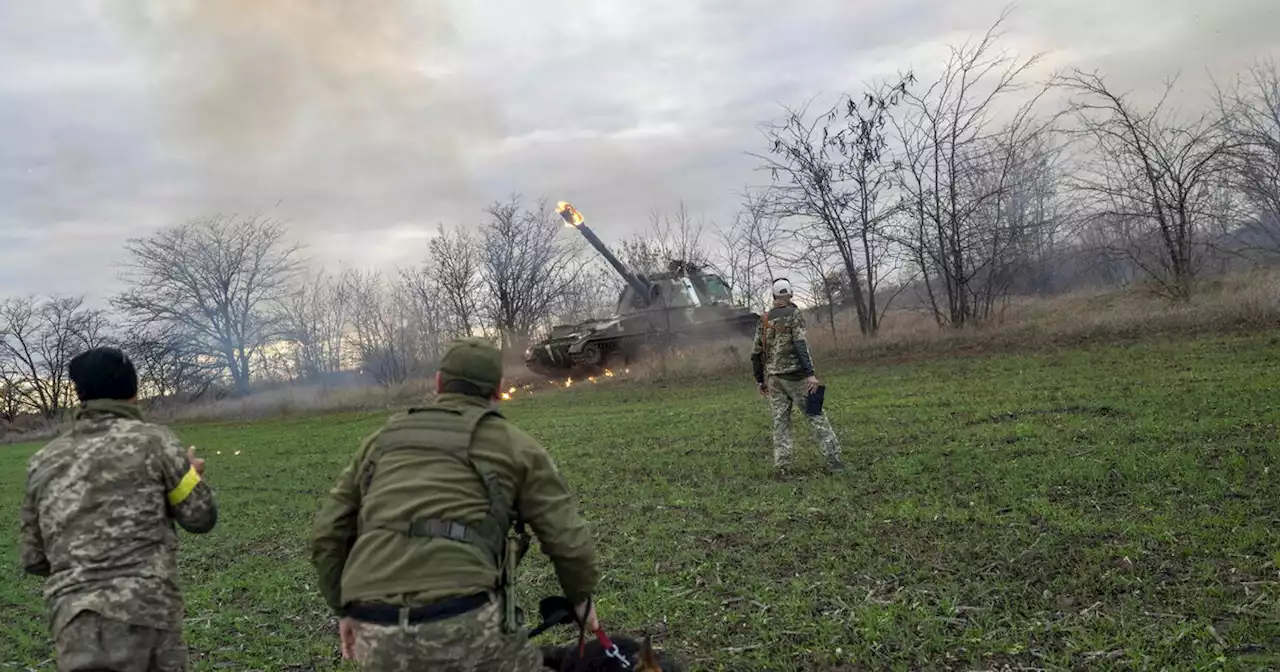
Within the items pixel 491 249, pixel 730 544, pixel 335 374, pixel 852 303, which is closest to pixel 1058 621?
pixel 730 544

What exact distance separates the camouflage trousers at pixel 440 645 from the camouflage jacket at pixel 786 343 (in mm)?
6467

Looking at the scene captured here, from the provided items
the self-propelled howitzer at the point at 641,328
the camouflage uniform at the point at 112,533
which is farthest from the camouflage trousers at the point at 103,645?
the self-propelled howitzer at the point at 641,328

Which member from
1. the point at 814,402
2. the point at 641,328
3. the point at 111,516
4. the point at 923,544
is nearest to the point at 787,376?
the point at 814,402

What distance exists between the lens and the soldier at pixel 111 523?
10.1 ft

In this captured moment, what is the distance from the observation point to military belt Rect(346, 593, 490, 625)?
8.21ft

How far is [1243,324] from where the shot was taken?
15523mm

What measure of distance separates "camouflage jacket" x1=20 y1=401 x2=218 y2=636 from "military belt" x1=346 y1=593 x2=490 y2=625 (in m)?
1.19

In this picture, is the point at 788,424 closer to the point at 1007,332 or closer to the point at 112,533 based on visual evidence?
the point at 112,533

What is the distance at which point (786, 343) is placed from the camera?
8828 mm

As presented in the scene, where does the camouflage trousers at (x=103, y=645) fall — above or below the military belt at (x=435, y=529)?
below

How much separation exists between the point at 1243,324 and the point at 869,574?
1386 centimetres

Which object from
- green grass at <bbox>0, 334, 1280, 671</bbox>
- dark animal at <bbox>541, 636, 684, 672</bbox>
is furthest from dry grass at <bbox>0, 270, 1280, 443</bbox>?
dark animal at <bbox>541, 636, 684, 672</bbox>

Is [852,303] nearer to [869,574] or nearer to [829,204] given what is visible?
[829,204]

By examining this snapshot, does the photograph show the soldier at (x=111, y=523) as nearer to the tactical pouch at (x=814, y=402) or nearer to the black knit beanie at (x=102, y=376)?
the black knit beanie at (x=102, y=376)
